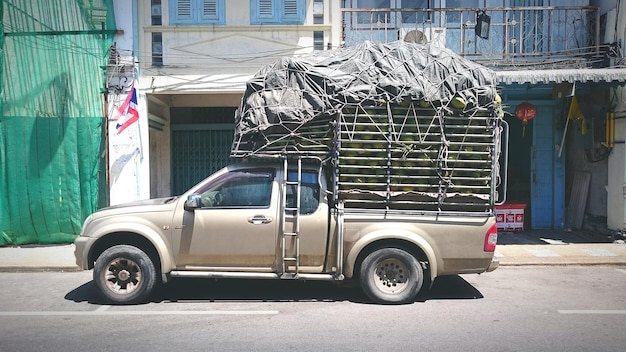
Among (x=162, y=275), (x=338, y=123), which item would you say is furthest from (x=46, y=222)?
(x=338, y=123)

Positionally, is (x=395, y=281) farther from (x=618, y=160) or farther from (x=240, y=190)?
(x=618, y=160)

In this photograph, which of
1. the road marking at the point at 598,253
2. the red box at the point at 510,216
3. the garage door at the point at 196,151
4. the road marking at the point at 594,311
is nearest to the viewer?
the road marking at the point at 594,311

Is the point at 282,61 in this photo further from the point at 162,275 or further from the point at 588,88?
the point at 588,88

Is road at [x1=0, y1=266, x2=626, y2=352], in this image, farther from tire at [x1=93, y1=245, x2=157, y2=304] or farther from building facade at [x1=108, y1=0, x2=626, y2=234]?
building facade at [x1=108, y1=0, x2=626, y2=234]

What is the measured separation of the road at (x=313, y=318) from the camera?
17.2ft

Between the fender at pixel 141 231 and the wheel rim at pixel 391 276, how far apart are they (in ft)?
8.34

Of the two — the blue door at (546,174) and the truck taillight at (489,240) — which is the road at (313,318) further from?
the blue door at (546,174)

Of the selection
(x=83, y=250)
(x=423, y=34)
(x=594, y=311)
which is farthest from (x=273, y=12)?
(x=594, y=311)

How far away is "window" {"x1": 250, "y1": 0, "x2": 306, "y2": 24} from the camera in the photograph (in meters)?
11.0

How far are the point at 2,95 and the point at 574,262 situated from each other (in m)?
11.1

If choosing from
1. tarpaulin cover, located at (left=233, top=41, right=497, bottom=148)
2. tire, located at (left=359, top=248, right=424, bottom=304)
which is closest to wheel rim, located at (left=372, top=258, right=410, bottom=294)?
tire, located at (left=359, top=248, right=424, bottom=304)

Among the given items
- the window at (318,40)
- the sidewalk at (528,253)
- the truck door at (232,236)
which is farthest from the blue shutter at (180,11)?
the truck door at (232,236)

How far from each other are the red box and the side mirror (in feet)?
25.2

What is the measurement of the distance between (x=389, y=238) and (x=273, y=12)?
622 centimetres
